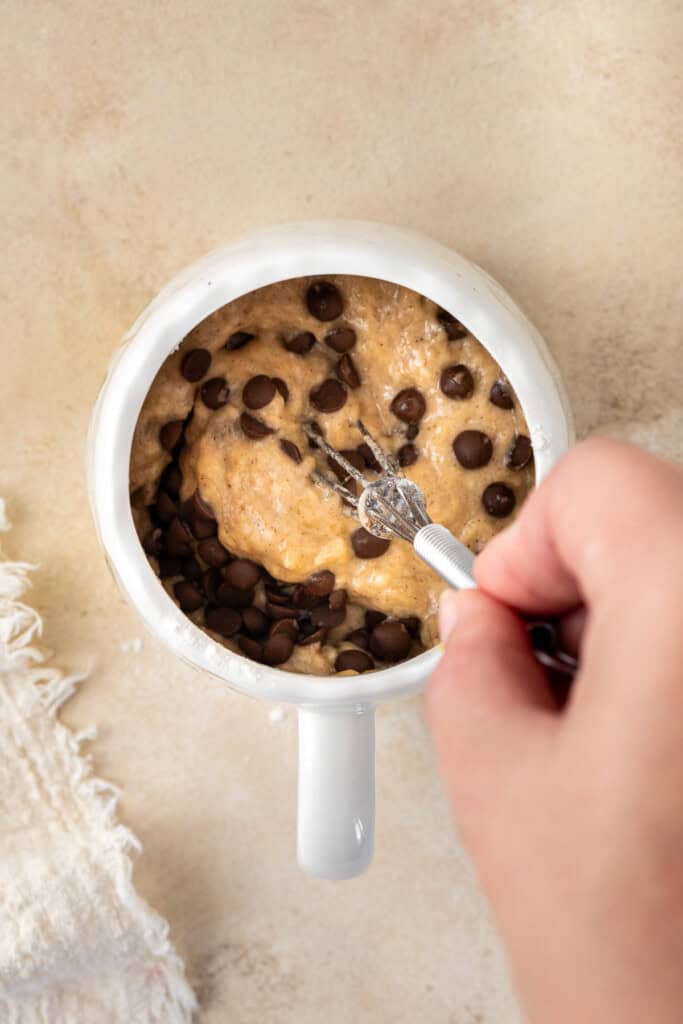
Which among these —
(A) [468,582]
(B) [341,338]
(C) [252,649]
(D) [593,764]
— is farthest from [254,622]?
(D) [593,764]

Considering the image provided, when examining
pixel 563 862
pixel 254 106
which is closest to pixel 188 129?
pixel 254 106

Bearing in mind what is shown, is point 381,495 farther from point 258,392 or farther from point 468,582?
point 468,582

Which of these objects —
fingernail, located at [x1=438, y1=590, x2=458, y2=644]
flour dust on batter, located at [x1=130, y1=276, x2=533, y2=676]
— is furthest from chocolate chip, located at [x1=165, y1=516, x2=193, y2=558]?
fingernail, located at [x1=438, y1=590, x2=458, y2=644]

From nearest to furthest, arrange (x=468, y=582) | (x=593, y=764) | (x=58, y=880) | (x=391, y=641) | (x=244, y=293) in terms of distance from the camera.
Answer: (x=593, y=764) → (x=468, y=582) → (x=244, y=293) → (x=391, y=641) → (x=58, y=880)

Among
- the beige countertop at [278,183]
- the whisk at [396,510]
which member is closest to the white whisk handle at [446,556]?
the whisk at [396,510]

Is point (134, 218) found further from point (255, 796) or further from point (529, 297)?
point (255, 796)

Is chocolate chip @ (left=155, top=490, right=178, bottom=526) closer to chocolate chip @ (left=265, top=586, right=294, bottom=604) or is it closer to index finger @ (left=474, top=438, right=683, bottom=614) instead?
chocolate chip @ (left=265, top=586, right=294, bottom=604)

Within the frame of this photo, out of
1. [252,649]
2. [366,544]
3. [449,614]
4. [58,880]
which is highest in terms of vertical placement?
[449,614]

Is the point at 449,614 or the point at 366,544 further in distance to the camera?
the point at 366,544
